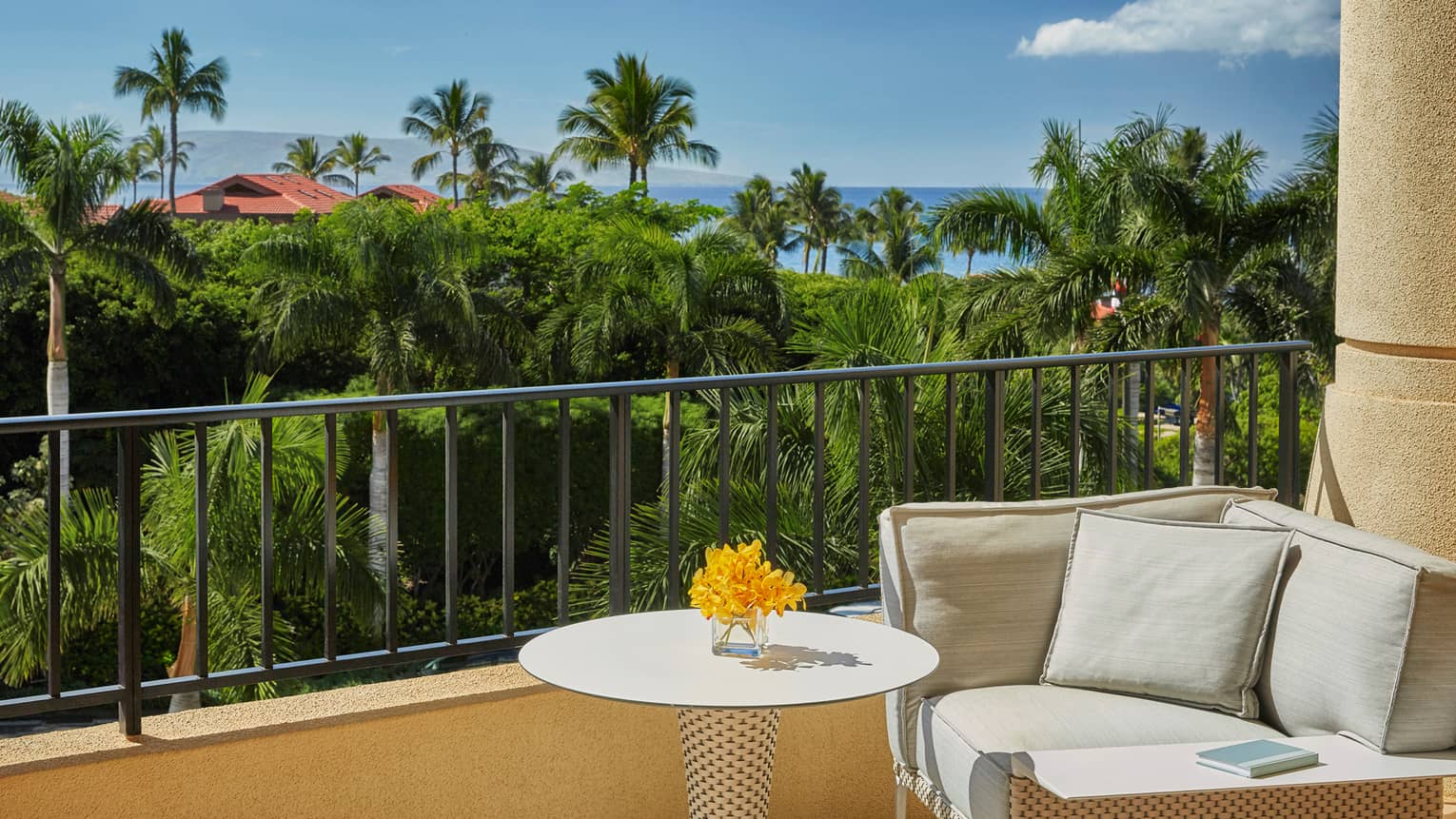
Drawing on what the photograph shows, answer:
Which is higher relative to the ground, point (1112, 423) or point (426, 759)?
point (1112, 423)

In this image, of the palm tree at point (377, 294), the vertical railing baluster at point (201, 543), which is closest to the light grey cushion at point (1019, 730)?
the vertical railing baluster at point (201, 543)

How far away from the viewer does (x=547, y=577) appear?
96.8 ft

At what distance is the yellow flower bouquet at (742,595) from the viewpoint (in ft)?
7.73

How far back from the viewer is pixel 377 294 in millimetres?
30297

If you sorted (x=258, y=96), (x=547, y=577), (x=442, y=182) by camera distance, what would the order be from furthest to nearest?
(x=258, y=96) < (x=442, y=182) < (x=547, y=577)

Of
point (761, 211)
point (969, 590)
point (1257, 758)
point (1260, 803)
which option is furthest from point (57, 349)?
point (761, 211)

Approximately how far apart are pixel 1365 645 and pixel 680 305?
27365 millimetres

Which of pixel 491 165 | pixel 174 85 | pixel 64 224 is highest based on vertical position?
pixel 174 85

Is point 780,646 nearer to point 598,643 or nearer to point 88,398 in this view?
point 598,643

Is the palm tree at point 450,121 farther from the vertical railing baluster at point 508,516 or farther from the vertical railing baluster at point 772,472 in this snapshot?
the vertical railing baluster at point 508,516

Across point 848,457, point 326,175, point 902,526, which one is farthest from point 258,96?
point 902,526

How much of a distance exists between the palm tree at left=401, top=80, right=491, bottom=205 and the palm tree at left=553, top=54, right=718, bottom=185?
50.4 ft

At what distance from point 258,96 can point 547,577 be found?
48.6 metres

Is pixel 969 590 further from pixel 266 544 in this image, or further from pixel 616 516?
pixel 266 544
